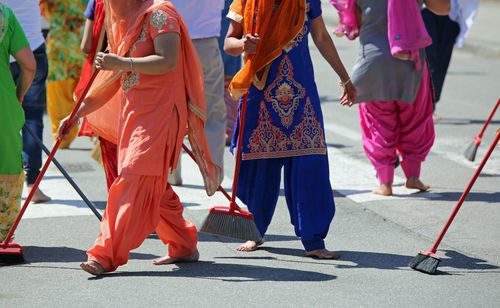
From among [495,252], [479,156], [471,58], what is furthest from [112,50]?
[471,58]

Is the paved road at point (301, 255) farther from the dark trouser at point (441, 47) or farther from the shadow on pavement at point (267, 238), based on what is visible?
the dark trouser at point (441, 47)

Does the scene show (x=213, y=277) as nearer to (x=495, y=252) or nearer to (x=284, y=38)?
(x=284, y=38)

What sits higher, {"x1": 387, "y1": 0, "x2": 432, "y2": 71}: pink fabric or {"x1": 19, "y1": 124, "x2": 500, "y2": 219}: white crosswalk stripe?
{"x1": 387, "y1": 0, "x2": 432, "y2": 71}: pink fabric

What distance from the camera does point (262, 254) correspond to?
5578 millimetres

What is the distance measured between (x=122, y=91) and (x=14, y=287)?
1.22 m

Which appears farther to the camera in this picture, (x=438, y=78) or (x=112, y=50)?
(x=438, y=78)

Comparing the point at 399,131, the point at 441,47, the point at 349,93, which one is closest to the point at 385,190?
the point at 399,131

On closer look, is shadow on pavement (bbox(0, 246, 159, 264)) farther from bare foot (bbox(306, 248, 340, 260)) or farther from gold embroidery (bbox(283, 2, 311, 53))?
gold embroidery (bbox(283, 2, 311, 53))

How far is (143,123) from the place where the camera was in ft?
16.1

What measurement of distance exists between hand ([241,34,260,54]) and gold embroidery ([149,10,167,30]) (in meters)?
0.52

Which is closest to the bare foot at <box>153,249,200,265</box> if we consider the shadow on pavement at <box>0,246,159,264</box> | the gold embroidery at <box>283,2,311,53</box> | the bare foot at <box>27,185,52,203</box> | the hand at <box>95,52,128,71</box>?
the shadow on pavement at <box>0,246,159,264</box>

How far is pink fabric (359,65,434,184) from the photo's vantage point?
7.13 metres

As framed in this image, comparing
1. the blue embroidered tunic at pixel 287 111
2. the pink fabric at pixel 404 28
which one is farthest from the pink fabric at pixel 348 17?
the blue embroidered tunic at pixel 287 111

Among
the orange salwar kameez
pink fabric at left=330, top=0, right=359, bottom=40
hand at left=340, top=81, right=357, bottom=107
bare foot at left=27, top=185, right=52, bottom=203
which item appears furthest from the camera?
pink fabric at left=330, top=0, right=359, bottom=40
